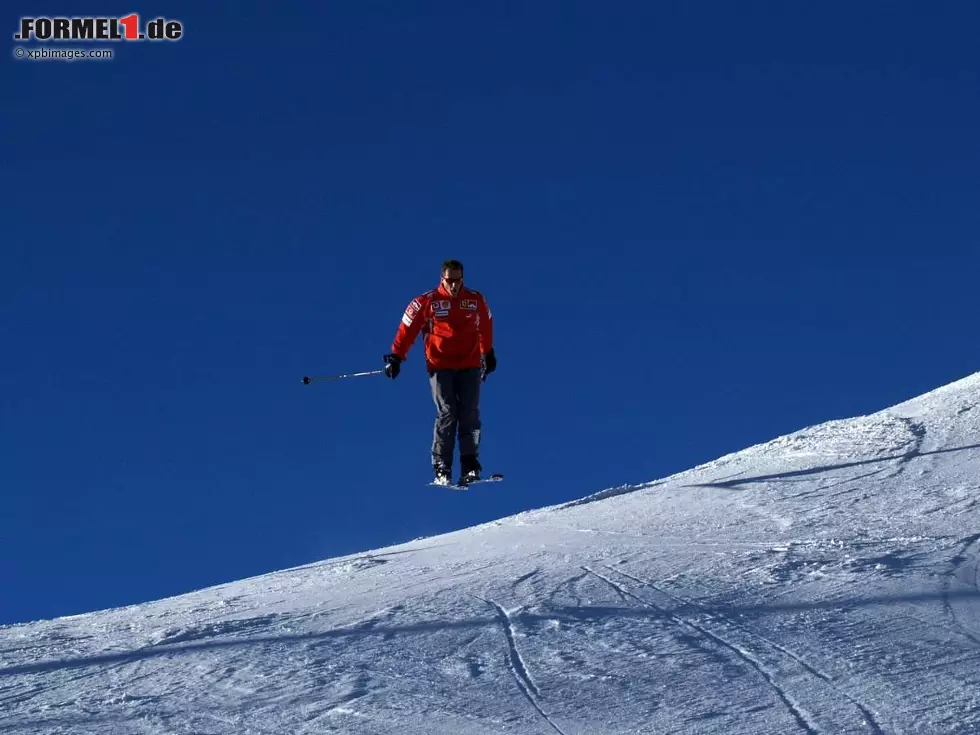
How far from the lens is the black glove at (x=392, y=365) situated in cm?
1333

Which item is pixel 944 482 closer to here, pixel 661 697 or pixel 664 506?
pixel 664 506

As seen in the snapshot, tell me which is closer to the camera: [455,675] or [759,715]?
[759,715]

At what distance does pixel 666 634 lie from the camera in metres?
5.71

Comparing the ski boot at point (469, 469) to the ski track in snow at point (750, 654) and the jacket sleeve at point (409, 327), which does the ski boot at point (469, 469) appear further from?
the ski track in snow at point (750, 654)

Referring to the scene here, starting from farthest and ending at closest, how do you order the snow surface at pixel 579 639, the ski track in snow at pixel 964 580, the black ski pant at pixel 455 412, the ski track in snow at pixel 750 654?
the black ski pant at pixel 455 412
the ski track in snow at pixel 964 580
the snow surface at pixel 579 639
the ski track in snow at pixel 750 654

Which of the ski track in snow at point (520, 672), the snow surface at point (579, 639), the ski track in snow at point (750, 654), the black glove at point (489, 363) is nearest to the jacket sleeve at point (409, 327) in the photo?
the black glove at point (489, 363)

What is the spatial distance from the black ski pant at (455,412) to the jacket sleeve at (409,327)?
0.47 metres

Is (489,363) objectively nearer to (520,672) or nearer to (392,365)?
(392,365)

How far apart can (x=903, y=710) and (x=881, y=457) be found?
22.0 feet

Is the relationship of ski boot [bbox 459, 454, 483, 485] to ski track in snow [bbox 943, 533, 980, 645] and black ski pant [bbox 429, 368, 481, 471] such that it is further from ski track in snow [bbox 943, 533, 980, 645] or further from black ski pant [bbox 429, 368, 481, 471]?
ski track in snow [bbox 943, 533, 980, 645]

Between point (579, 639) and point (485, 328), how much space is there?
7751 millimetres

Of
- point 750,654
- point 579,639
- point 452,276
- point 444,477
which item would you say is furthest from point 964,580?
point 444,477

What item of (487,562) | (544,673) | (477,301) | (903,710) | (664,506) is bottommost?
(903,710)

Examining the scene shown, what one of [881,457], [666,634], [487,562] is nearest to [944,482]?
[881,457]
